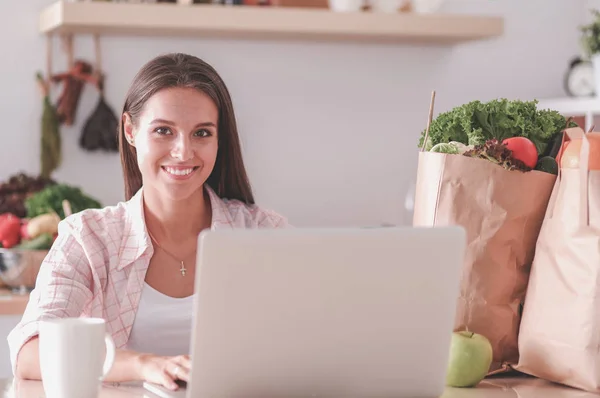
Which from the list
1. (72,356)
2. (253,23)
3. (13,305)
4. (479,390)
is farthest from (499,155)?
(253,23)

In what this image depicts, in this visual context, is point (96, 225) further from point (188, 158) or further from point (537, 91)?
point (537, 91)

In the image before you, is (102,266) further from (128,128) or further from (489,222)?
(489,222)

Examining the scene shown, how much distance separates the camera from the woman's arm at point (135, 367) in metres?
1.39

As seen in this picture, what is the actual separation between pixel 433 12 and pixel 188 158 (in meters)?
1.96

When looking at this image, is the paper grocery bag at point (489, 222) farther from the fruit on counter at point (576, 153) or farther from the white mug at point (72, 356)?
the white mug at point (72, 356)

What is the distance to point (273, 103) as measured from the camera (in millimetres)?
3742

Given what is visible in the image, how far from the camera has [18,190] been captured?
123 inches

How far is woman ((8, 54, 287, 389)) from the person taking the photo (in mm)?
1805

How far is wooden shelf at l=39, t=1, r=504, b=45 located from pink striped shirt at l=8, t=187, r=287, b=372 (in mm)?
1457

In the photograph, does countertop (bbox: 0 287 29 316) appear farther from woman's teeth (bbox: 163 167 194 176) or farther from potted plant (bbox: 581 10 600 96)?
potted plant (bbox: 581 10 600 96)

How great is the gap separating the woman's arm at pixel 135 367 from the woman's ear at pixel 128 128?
489 millimetres

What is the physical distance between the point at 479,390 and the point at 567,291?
7.6 inches

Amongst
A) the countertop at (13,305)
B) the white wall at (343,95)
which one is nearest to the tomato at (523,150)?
the countertop at (13,305)

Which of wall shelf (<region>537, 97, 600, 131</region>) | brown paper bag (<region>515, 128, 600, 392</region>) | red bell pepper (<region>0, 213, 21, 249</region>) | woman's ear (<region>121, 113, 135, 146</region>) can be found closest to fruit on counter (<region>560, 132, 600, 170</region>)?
brown paper bag (<region>515, 128, 600, 392</region>)
